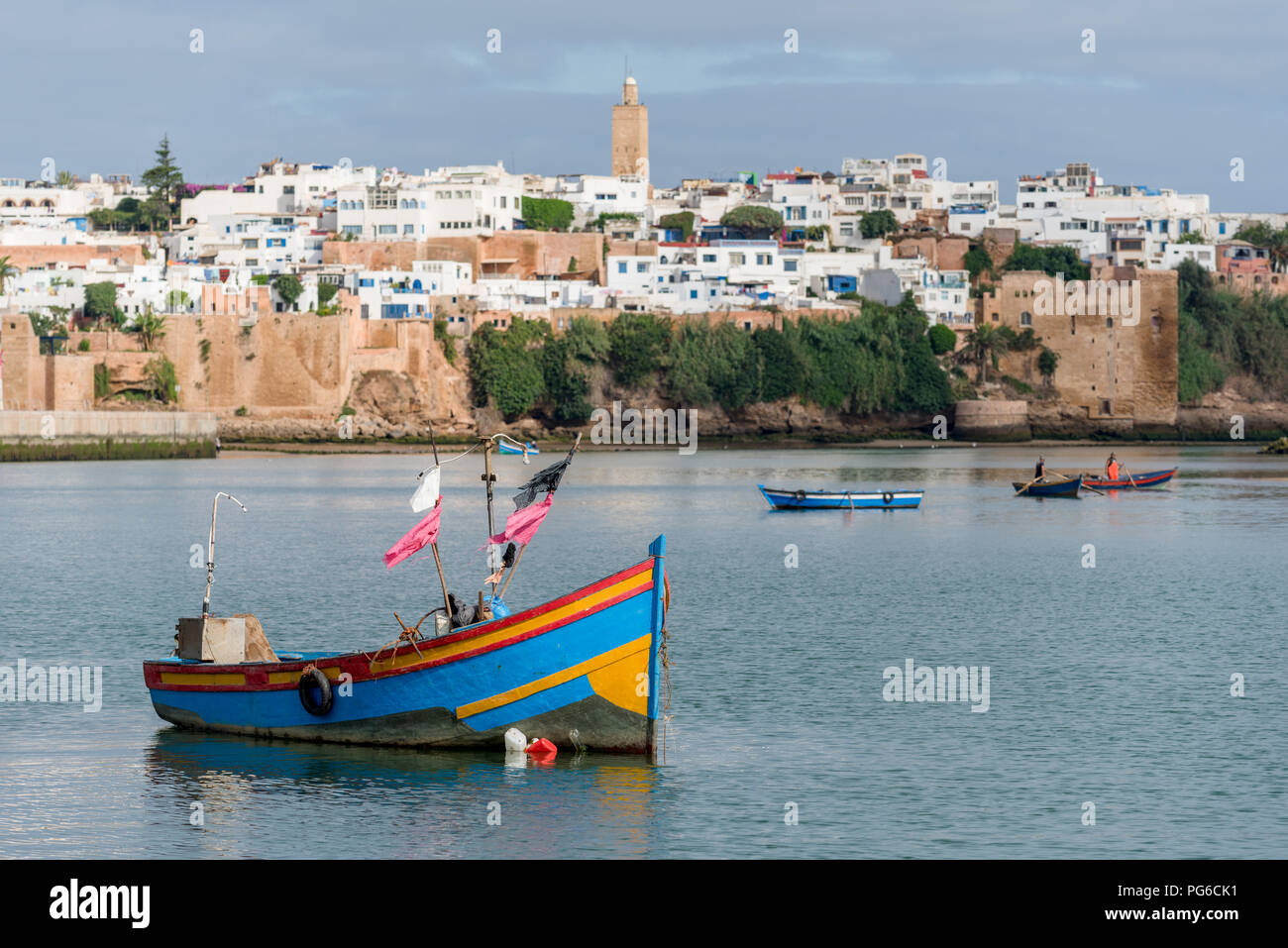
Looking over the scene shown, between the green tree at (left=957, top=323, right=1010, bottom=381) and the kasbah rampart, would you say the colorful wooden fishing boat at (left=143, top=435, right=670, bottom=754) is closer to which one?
the kasbah rampart

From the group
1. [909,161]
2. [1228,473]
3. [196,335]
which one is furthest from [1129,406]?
[196,335]

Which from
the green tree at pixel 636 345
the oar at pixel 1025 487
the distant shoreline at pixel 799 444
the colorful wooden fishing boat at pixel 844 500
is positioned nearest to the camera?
the colorful wooden fishing boat at pixel 844 500

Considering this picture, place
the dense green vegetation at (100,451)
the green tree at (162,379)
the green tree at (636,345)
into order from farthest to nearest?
the green tree at (636,345)
the green tree at (162,379)
the dense green vegetation at (100,451)

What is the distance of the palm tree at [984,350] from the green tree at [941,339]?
76cm

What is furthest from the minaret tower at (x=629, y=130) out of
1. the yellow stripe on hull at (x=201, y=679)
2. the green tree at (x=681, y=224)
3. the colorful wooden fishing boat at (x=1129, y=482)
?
the yellow stripe on hull at (x=201, y=679)

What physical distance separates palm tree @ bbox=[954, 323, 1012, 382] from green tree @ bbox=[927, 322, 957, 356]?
76 centimetres

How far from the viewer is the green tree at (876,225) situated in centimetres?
9650

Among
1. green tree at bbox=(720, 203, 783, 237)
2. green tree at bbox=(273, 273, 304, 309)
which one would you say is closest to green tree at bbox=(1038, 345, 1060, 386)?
green tree at bbox=(720, 203, 783, 237)

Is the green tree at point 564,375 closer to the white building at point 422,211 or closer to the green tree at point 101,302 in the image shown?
the white building at point 422,211

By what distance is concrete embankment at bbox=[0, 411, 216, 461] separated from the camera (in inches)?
2670

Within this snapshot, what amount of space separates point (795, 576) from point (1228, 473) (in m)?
40.1

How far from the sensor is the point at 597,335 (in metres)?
81.2
